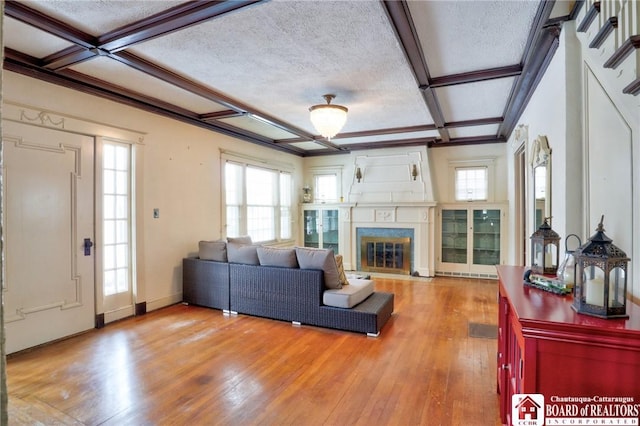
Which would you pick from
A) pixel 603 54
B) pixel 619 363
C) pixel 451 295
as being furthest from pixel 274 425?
pixel 451 295

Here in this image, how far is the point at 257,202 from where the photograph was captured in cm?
638

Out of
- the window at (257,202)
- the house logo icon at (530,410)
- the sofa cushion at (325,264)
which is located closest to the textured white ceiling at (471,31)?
the sofa cushion at (325,264)

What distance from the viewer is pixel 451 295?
509 centimetres

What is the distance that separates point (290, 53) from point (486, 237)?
5088 millimetres

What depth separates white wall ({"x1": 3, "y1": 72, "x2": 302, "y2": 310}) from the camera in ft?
12.4

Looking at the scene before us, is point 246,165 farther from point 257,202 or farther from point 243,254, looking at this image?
point 243,254

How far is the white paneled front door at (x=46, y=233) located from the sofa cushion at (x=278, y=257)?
1.81 meters

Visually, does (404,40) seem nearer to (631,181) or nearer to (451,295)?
(631,181)

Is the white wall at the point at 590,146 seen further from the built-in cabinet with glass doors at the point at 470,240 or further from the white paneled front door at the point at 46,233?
the white paneled front door at the point at 46,233

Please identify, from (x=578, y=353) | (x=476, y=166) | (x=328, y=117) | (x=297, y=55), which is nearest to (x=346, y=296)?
(x=328, y=117)

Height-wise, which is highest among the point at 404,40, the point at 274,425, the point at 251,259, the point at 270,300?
the point at 404,40

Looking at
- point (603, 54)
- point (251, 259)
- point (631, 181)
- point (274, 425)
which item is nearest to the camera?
point (631, 181)

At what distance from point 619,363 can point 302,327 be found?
2991 millimetres

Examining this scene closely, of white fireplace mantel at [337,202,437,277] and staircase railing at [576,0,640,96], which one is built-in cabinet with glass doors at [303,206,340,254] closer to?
white fireplace mantel at [337,202,437,277]
